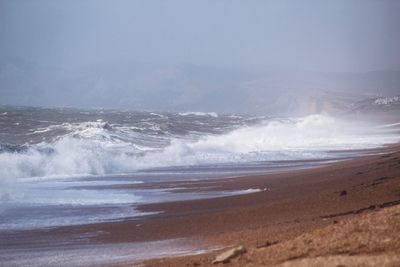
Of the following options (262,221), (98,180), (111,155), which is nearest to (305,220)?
(262,221)

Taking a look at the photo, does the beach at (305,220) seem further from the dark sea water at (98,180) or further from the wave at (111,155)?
the wave at (111,155)

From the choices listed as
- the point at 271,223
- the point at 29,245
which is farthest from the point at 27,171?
the point at 271,223

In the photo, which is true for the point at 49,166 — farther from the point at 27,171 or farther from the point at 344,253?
the point at 344,253

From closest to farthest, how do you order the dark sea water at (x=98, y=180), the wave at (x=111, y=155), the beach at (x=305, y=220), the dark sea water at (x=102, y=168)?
the beach at (x=305, y=220), the dark sea water at (x=98, y=180), the dark sea water at (x=102, y=168), the wave at (x=111, y=155)

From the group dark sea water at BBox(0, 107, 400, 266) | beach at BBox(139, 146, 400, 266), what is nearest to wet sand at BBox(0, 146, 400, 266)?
beach at BBox(139, 146, 400, 266)

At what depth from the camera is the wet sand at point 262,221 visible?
330 inches

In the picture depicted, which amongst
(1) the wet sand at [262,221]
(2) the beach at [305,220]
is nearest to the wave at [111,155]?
(2) the beach at [305,220]

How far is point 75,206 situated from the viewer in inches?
637

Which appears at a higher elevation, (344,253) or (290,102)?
(290,102)

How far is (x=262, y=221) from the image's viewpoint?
12.7 meters

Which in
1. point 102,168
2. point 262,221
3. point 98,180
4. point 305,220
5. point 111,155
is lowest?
point 262,221

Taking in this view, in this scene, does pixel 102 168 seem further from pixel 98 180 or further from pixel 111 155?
pixel 98 180

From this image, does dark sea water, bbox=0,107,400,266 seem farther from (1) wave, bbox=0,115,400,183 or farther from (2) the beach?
(2) the beach

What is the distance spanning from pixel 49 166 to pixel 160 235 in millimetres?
14582
